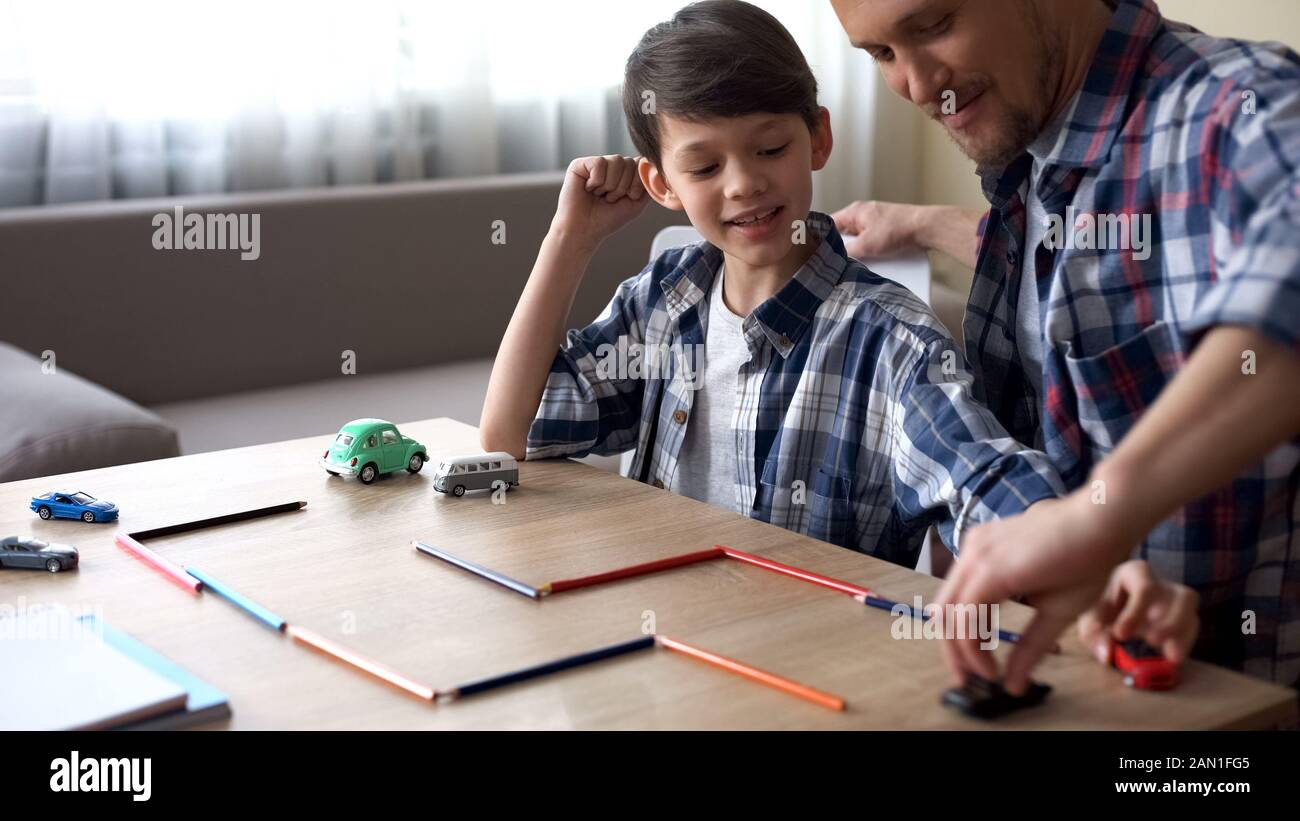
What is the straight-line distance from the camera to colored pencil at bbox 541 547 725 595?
3.27 feet

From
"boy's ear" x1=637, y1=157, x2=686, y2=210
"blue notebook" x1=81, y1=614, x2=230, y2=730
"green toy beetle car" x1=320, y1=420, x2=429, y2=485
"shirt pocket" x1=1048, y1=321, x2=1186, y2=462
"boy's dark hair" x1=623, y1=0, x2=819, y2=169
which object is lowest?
"blue notebook" x1=81, y1=614, x2=230, y2=730

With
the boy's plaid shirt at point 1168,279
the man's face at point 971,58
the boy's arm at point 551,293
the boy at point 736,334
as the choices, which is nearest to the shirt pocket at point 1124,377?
the boy's plaid shirt at point 1168,279

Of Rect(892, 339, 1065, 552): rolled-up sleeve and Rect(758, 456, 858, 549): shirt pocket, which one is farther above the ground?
Rect(892, 339, 1065, 552): rolled-up sleeve

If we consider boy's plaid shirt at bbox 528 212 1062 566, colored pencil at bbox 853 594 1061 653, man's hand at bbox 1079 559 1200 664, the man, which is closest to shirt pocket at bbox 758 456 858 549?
boy's plaid shirt at bbox 528 212 1062 566

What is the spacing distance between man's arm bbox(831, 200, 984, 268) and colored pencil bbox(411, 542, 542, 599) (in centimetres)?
91

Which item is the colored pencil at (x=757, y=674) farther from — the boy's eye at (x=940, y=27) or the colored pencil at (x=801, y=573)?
the boy's eye at (x=940, y=27)

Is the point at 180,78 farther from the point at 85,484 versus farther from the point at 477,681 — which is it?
the point at 477,681

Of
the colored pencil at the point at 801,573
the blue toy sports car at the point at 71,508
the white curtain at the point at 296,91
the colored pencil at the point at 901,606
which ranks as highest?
the white curtain at the point at 296,91

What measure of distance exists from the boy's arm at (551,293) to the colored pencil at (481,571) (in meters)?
0.37

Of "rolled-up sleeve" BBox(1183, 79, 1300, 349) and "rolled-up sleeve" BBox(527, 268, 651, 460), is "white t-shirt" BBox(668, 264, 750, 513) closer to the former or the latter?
"rolled-up sleeve" BBox(527, 268, 651, 460)

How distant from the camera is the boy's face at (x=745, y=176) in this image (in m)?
1.42

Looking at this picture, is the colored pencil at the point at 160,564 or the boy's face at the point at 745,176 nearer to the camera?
the colored pencil at the point at 160,564

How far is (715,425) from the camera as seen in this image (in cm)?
149

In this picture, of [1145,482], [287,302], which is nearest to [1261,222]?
[1145,482]
